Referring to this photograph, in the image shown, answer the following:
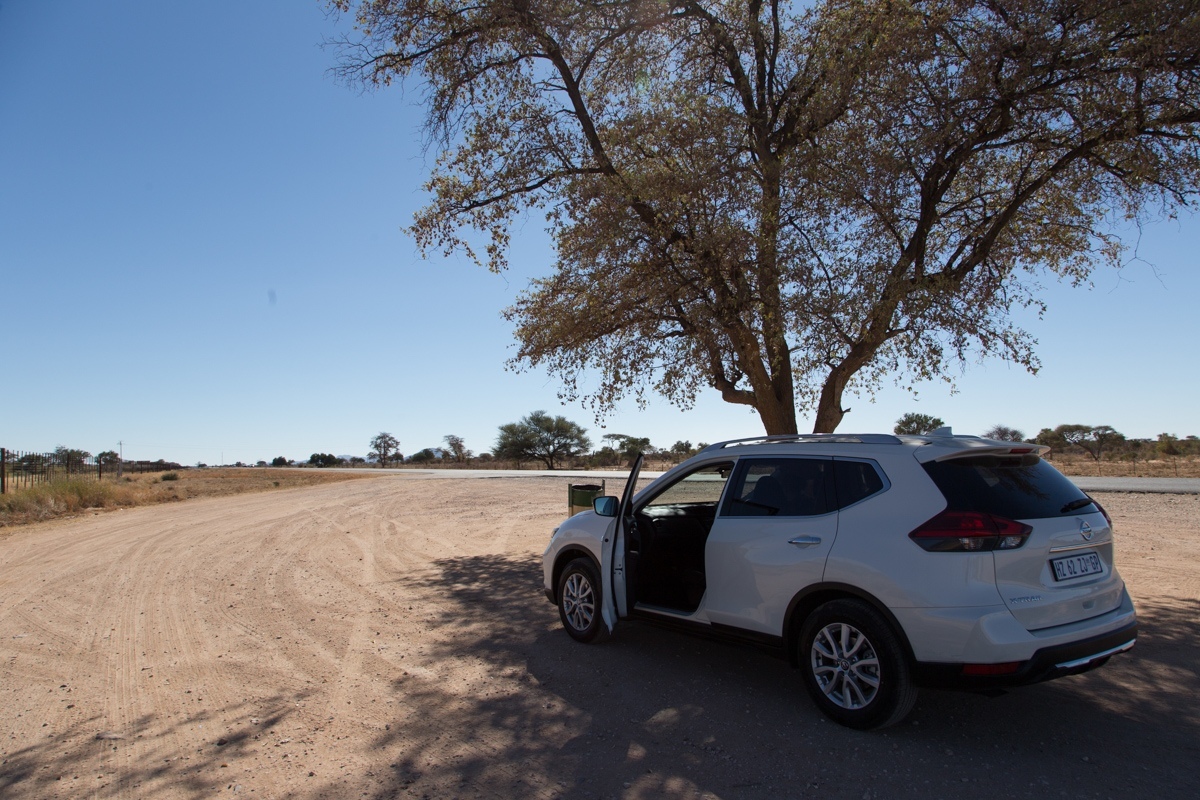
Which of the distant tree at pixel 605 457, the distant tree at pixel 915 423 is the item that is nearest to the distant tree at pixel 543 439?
the distant tree at pixel 605 457

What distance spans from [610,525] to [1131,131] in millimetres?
7709

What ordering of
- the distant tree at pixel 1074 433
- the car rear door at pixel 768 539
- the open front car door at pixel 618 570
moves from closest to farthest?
the car rear door at pixel 768 539, the open front car door at pixel 618 570, the distant tree at pixel 1074 433

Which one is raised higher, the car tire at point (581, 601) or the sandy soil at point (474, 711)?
the car tire at point (581, 601)

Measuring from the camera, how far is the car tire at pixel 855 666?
14.3 ft

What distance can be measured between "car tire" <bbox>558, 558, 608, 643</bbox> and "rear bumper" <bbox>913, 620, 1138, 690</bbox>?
2723 mm

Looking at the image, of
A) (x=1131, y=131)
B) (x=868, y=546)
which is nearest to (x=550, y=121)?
(x=1131, y=131)

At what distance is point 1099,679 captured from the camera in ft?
18.1

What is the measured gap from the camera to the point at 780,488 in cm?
533

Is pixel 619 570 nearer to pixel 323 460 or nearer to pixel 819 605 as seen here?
pixel 819 605

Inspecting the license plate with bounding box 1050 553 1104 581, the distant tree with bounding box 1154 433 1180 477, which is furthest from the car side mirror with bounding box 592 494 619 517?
the distant tree with bounding box 1154 433 1180 477

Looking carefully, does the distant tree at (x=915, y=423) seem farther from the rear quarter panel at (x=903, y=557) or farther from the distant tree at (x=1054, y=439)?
the rear quarter panel at (x=903, y=557)

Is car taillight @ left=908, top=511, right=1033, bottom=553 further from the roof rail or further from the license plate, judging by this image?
the roof rail

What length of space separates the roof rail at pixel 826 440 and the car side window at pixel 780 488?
0.17 meters

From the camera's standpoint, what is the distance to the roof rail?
494cm
